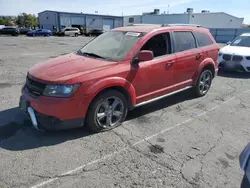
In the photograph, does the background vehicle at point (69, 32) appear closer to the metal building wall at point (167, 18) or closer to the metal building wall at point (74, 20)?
the metal building wall at point (74, 20)

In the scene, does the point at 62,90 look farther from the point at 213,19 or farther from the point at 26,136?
the point at 213,19

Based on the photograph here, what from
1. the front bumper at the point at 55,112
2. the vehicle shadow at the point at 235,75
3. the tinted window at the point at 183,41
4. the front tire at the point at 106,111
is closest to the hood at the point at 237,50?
the vehicle shadow at the point at 235,75

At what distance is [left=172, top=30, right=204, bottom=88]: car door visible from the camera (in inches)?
189

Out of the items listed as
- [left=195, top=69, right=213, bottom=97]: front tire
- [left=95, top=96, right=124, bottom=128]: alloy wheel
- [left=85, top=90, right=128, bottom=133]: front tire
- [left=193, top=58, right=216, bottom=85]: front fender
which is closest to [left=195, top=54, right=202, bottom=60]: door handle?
[left=193, top=58, right=216, bottom=85]: front fender

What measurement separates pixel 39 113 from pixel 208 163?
258cm

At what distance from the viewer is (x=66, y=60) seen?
4.15 m

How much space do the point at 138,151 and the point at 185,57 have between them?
8.39 feet

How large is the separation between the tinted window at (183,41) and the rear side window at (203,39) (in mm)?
235

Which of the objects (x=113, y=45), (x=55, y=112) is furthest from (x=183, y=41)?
(x=55, y=112)

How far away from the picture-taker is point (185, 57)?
490 centimetres

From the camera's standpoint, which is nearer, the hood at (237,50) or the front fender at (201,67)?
the front fender at (201,67)

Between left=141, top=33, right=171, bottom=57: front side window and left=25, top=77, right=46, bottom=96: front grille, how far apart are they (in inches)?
78.2

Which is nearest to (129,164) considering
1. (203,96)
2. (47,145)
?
(47,145)

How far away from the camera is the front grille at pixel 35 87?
345 cm
